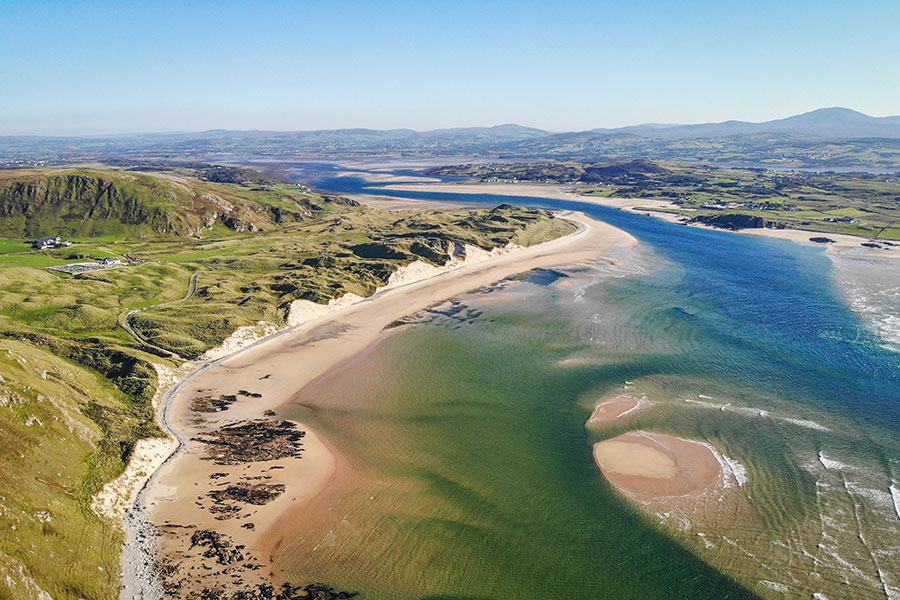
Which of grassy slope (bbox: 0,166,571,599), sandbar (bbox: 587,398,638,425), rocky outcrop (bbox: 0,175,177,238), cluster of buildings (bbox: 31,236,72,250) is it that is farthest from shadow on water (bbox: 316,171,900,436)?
rocky outcrop (bbox: 0,175,177,238)

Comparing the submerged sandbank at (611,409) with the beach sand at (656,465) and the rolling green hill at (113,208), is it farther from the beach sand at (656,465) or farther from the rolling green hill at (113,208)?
the rolling green hill at (113,208)

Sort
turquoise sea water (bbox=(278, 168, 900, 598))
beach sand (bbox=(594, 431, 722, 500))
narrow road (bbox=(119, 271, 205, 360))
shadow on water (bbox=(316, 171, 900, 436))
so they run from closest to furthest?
turquoise sea water (bbox=(278, 168, 900, 598)) → beach sand (bbox=(594, 431, 722, 500)) → shadow on water (bbox=(316, 171, 900, 436)) → narrow road (bbox=(119, 271, 205, 360))

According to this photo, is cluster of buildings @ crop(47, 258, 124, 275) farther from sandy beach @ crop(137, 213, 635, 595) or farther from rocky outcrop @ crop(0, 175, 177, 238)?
rocky outcrop @ crop(0, 175, 177, 238)

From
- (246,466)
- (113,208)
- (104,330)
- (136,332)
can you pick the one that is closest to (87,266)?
(104,330)

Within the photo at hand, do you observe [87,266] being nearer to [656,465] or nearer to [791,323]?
[656,465]

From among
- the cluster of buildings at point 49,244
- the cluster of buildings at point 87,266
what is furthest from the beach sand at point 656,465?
the cluster of buildings at point 49,244
